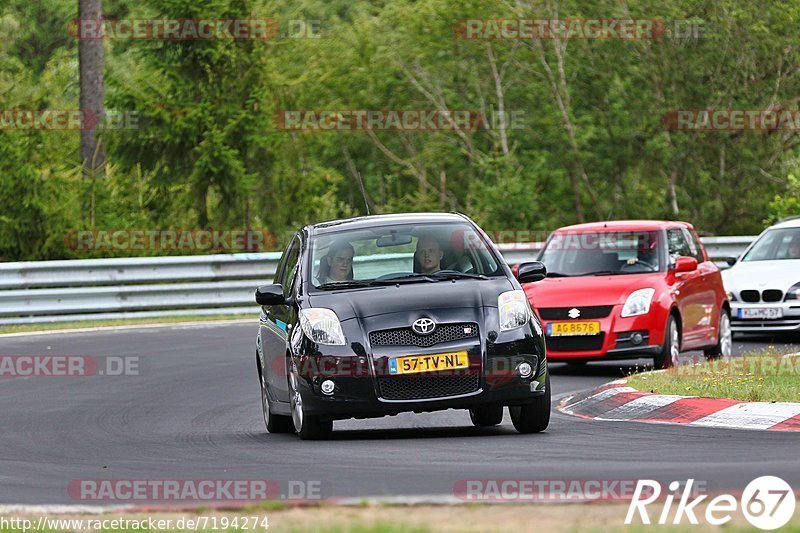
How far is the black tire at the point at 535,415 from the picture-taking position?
447 inches

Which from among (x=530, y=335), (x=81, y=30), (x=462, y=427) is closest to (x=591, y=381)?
(x=462, y=427)

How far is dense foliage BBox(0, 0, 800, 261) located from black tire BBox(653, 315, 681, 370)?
14.2 metres

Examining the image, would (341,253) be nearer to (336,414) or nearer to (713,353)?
(336,414)

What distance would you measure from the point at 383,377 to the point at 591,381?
5.70 m

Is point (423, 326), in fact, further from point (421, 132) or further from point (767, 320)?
point (421, 132)

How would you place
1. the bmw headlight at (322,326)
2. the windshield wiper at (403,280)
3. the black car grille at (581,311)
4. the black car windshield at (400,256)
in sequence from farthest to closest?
the black car grille at (581,311), the black car windshield at (400,256), the windshield wiper at (403,280), the bmw headlight at (322,326)

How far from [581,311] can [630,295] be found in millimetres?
538

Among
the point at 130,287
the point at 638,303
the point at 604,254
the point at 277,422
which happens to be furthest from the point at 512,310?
the point at 130,287

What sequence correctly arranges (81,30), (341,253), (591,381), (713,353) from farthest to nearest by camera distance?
(81,30) < (713,353) < (591,381) < (341,253)

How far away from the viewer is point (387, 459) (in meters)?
9.80

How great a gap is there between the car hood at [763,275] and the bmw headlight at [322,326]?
10.4 metres

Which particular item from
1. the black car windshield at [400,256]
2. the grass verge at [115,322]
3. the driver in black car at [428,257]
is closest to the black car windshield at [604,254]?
the black car windshield at [400,256]

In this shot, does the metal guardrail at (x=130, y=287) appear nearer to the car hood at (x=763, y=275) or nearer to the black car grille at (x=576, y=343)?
the car hood at (x=763, y=275)

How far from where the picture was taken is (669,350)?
55.6 feet
